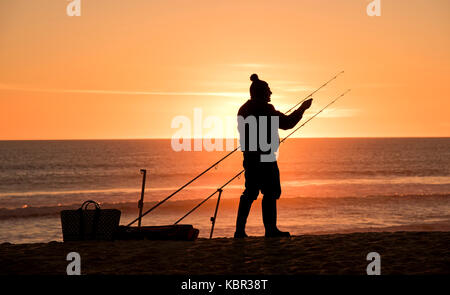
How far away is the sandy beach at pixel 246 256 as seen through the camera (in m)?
5.30

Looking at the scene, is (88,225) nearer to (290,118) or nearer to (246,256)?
(246,256)

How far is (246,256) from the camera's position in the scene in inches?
234

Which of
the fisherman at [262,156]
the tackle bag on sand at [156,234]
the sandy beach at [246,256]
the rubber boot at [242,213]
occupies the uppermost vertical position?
the fisherman at [262,156]

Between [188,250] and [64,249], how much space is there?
4.82ft

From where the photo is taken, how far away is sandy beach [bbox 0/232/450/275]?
5301 millimetres

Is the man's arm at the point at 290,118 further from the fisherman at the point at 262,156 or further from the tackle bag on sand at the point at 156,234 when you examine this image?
the tackle bag on sand at the point at 156,234

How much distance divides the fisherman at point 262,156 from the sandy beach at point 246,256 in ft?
1.28

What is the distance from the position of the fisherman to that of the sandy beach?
1.28 ft

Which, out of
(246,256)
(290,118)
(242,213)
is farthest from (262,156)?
(246,256)

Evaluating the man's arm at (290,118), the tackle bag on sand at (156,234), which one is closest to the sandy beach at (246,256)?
the tackle bag on sand at (156,234)

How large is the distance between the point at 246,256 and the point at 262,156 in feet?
5.21
